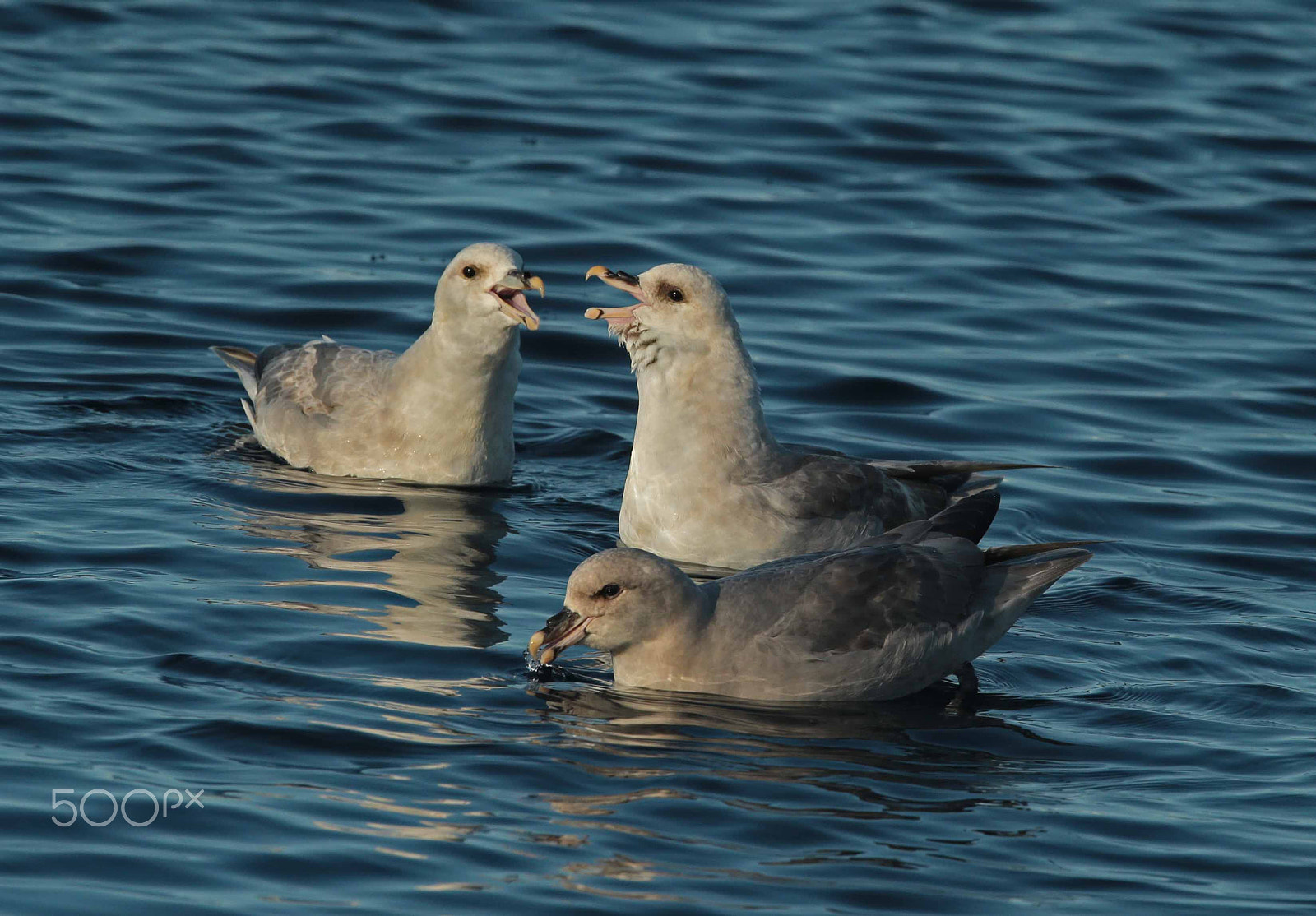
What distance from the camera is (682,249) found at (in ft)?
49.7

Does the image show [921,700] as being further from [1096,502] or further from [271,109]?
[271,109]

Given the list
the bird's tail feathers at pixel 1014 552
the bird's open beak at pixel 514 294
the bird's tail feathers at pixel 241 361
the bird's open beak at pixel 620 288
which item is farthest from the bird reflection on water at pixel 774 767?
the bird's tail feathers at pixel 241 361

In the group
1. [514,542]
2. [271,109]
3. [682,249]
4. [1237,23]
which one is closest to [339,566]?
[514,542]

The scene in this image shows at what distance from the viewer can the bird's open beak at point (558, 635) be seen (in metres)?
7.47

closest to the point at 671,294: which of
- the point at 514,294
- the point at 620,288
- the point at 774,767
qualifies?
the point at 620,288

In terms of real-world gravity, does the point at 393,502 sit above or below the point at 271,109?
below

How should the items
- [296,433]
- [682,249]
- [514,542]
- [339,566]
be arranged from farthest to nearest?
[682,249] < [296,433] < [514,542] < [339,566]

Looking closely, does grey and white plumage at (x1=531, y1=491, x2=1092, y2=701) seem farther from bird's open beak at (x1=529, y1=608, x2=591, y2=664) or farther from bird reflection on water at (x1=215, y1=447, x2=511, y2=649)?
bird reflection on water at (x1=215, y1=447, x2=511, y2=649)

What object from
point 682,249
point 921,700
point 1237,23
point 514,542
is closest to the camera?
point 921,700

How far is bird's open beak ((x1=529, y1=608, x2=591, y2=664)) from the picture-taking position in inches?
294

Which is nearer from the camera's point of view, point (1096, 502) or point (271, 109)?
point (1096, 502)

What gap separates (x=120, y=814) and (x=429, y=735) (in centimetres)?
114

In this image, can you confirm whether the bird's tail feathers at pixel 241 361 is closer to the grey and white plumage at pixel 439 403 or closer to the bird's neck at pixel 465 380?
the grey and white plumage at pixel 439 403

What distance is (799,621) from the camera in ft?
25.2
